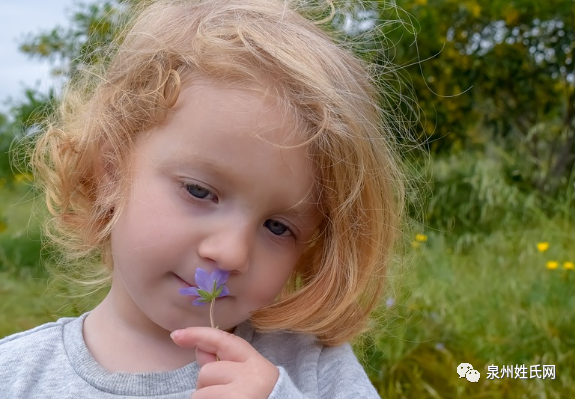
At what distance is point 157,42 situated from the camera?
1649 mm

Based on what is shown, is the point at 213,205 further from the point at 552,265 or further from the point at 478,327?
the point at 552,265

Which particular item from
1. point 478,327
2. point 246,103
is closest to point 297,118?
point 246,103

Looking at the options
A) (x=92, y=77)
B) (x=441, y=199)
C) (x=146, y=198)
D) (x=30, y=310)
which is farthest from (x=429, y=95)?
(x=146, y=198)

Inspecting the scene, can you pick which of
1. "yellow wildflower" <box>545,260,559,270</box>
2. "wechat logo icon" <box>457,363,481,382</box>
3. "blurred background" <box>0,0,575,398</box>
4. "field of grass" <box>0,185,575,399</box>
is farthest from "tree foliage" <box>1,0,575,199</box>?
"wechat logo icon" <box>457,363,481,382</box>

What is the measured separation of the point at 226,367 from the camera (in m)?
1.32

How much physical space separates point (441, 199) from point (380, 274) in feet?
10.7

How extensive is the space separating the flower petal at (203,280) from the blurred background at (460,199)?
69 centimetres

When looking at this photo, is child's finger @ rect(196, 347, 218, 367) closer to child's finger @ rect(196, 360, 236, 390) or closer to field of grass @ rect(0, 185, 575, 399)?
child's finger @ rect(196, 360, 236, 390)

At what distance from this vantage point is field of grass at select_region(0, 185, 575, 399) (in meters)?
2.54

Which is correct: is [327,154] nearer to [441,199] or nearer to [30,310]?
[30,310]

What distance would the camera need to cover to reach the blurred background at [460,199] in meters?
2.51

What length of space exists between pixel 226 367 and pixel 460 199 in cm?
405

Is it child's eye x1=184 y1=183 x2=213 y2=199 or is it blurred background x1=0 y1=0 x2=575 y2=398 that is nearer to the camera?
child's eye x1=184 y1=183 x2=213 y2=199

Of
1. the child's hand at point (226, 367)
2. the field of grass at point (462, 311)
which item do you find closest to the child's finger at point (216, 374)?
the child's hand at point (226, 367)
